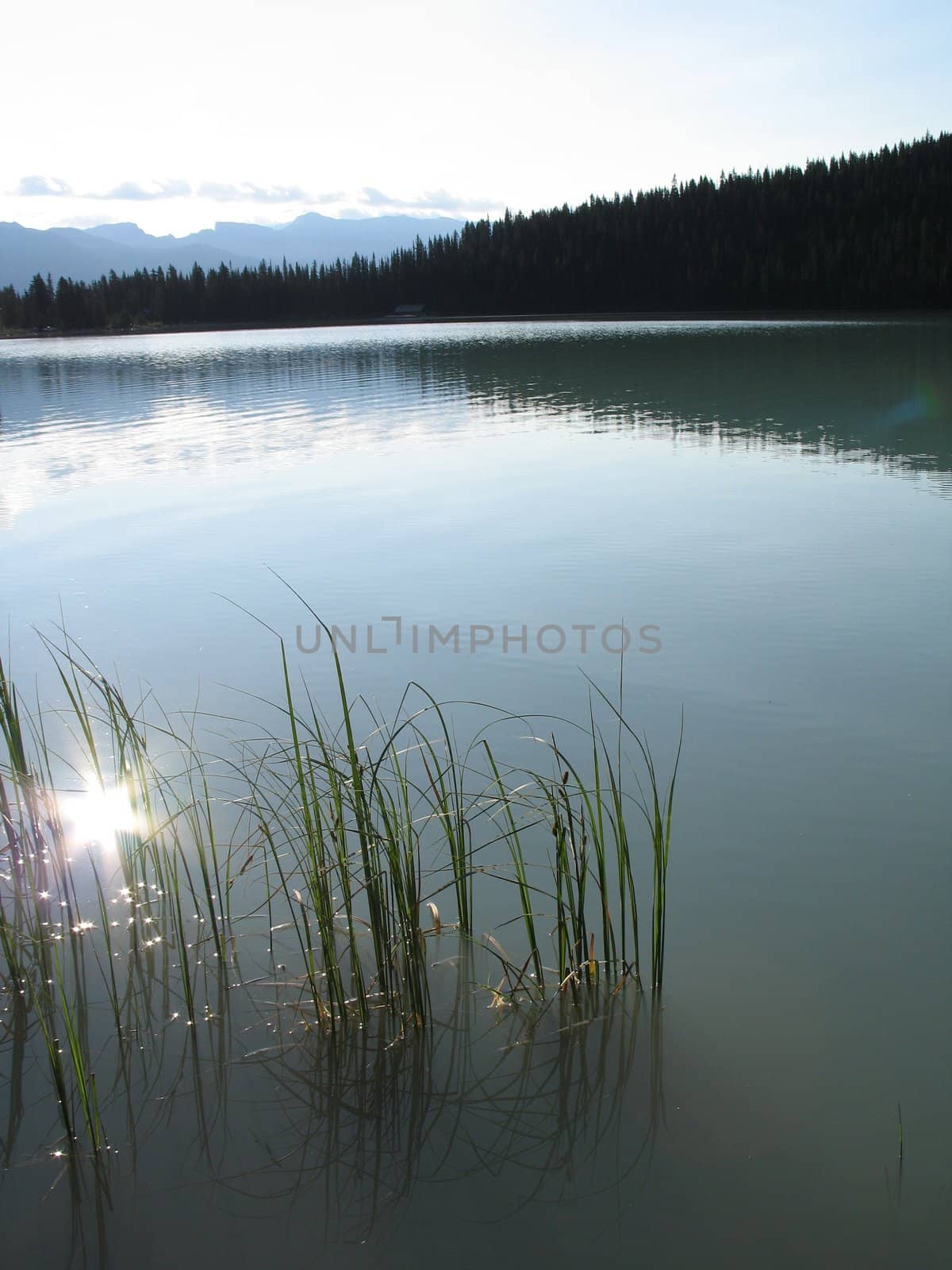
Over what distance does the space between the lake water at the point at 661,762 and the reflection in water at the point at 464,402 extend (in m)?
0.28

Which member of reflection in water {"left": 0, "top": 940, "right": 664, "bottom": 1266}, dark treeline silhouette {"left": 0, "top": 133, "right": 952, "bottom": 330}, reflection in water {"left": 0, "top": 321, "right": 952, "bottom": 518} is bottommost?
reflection in water {"left": 0, "top": 940, "right": 664, "bottom": 1266}

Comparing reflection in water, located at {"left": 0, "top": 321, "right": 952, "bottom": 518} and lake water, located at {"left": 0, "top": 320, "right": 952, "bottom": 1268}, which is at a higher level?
reflection in water, located at {"left": 0, "top": 321, "right": 952, "bottom": 518}

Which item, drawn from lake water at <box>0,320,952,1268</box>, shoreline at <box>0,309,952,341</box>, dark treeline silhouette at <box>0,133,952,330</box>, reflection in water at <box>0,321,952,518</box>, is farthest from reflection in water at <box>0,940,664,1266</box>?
dark treeline silhouette at <box>0,133,952,330</box>

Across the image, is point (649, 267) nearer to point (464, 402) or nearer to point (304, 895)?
point (464, 402)

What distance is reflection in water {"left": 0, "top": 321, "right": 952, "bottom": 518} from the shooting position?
1252 centimetres

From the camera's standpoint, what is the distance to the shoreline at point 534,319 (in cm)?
5666

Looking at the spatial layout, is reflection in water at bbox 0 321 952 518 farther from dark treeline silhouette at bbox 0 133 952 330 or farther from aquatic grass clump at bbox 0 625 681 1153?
dark treeline silhouette at bbox 0 133 952 330

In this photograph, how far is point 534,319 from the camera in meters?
75.3

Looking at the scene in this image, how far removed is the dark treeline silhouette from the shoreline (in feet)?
5.49

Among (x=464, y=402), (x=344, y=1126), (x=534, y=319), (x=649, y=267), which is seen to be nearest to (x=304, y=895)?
(x=344, y=1126)

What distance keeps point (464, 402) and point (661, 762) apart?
593 inches

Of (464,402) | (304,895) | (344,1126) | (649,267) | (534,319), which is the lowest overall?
(344,1126)

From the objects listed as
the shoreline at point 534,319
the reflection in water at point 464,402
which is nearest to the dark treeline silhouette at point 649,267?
the shoreline at point 534,319

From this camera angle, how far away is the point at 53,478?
1117 cm
